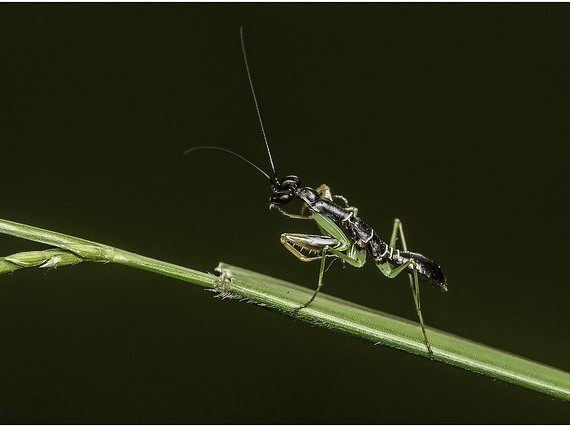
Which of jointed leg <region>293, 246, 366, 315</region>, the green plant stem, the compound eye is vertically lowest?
the green plant stem

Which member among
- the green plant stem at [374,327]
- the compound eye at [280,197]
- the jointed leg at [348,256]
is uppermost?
the compound eye at [280,197]

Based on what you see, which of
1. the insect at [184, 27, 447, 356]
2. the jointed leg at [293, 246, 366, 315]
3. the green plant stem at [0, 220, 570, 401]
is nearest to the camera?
the green plant stem at [0, 220, 570, 401]

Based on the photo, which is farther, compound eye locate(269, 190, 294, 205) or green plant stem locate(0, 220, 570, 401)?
compound eye locate(269, 190, 294, 205)

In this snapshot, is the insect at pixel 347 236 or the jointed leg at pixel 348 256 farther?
the insect at pixel 347 236

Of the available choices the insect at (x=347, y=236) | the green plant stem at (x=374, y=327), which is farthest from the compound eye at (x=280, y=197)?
the green plant stem at (x=374, y=327)

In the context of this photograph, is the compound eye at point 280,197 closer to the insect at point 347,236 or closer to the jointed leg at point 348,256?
the insect at point 347,236

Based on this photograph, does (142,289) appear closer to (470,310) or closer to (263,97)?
(263,97)

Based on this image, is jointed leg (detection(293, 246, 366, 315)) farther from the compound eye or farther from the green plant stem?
the green plant stem

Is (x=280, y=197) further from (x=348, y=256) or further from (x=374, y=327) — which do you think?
(x=374, y=327)

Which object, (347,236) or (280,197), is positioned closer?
(280,197)

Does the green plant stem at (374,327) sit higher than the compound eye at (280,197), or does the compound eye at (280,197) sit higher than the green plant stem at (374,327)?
the compound eye at (280,197)

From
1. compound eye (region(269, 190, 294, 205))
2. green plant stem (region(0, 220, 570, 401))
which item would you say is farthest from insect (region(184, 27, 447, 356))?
green plant stem (region(0, 220, 570, 401))

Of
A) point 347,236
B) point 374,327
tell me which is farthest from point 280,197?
point 374,327

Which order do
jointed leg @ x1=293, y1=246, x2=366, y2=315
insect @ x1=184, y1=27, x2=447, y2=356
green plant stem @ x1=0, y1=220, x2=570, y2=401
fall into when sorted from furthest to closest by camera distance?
insect @ x1=184, y1=27, x2=447, y2=356, jointed leg @ x1=293, y1=246, x2=366, y2=315, green plant stem @ x1=0, y1=220, x2=570, y2=401
